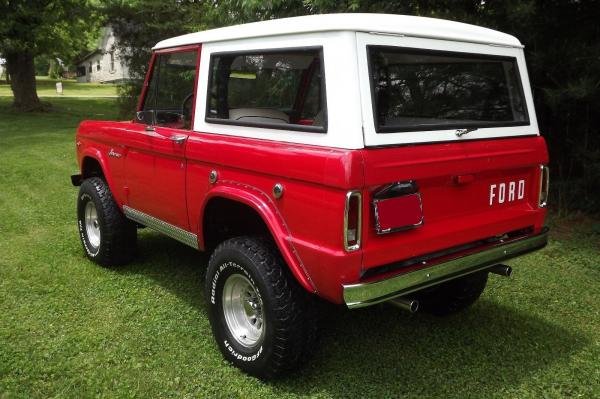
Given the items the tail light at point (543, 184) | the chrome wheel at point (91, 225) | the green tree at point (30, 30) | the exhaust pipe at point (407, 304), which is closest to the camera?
the exhaust pipe at point (407, 304)

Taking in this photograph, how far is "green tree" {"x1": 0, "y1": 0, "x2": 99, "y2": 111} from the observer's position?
59.9 feet

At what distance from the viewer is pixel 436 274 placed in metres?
2.91

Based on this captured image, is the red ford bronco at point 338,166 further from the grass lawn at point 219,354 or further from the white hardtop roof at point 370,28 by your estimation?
the grass lawn at point 219,354

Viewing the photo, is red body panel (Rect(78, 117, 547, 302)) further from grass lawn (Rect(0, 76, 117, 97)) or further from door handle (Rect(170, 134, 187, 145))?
grass lawn (Rect(0, 76, 117, 97))

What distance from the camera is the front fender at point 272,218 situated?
2849 mm

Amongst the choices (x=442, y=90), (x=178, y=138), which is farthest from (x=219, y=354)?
(x=442, y=90)

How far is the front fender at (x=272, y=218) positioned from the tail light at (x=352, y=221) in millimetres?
328

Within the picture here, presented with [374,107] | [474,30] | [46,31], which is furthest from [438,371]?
[46,31]

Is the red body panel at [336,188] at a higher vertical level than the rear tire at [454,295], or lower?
higher

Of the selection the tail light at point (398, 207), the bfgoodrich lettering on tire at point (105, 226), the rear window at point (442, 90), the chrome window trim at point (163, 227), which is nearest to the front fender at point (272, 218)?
the tail light at point (398, 207)

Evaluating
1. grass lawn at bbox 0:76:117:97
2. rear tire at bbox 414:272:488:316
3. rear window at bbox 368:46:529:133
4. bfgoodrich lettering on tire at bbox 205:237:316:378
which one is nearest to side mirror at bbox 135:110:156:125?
bfgoodrich lettering on tire at bbox 205:237:316:378

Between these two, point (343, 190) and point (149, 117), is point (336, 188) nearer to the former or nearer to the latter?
point (343, 190)

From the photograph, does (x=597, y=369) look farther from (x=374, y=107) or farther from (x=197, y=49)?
(x=197, y=49)

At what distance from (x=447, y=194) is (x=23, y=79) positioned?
69.1 feet
